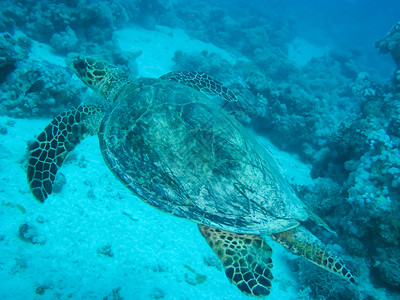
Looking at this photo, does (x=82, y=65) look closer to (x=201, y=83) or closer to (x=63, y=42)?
(x=201, y=83)

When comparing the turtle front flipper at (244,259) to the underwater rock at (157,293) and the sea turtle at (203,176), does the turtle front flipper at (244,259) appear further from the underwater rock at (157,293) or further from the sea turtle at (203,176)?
the underwater rock at (157,293)

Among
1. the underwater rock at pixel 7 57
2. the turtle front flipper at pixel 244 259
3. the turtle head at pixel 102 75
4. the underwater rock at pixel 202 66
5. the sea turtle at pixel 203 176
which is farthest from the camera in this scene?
the underwater rock at pixel 202 66

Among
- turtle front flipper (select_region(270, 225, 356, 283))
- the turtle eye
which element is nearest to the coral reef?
turtle front flipper (select_region(270, 225, 356, 283))

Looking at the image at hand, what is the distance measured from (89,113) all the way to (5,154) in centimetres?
207

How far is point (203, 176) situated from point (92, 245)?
2.38m

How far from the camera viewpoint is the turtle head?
14.6ft

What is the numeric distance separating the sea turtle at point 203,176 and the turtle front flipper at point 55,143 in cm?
1

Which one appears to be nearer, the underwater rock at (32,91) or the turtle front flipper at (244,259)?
the turtle front flipper at (244,259)

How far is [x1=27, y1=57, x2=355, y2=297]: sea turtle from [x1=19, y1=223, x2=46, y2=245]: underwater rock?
0.83 meters

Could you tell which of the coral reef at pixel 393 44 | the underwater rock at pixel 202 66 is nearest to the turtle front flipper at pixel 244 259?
the underwater rock at pixel 202 66

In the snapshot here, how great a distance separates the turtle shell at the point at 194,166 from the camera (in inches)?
114

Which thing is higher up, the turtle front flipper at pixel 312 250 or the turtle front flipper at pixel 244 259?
the turtle front flipper at pixel 312 250

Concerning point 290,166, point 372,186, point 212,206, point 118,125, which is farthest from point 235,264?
point 290,166

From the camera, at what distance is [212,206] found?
2.94m
